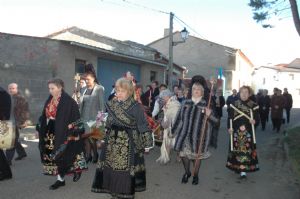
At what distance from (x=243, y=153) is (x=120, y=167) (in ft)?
9.51

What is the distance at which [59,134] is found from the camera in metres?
5.66

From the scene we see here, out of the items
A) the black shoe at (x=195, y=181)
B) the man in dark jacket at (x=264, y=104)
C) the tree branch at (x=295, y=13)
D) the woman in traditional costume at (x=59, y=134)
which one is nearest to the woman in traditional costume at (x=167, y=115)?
the black shoe at (x=195, y=181)

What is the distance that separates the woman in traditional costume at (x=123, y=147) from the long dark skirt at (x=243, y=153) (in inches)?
98.7

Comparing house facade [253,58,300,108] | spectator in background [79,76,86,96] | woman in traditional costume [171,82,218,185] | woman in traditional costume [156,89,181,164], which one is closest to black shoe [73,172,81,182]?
woman in traditional costume [171,82,218,185]

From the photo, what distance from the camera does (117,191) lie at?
4980mm

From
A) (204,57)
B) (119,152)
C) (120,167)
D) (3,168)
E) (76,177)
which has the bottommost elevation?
(76,177)

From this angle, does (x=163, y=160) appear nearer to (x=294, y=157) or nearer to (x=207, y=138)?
(x=207, y=138)

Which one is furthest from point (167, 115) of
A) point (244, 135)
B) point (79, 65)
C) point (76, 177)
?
point (79, 65)

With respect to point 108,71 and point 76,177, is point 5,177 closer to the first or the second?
point 76,177

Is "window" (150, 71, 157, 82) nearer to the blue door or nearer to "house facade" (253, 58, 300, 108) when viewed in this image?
the blue door

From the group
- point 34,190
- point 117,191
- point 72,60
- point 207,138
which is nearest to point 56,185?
point 34,190

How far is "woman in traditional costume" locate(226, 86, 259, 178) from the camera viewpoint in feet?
23.0

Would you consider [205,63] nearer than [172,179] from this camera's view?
No

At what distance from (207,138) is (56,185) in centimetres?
252
